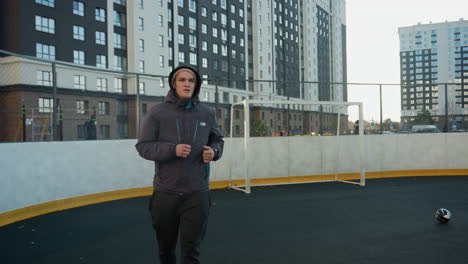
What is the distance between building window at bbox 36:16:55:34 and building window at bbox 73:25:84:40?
229 centimetres

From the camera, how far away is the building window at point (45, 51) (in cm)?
3638

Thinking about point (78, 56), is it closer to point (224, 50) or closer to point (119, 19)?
point (119, 19)

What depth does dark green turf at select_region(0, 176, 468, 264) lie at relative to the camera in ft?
14.2

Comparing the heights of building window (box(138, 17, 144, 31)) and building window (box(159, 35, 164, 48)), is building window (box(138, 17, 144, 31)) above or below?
above

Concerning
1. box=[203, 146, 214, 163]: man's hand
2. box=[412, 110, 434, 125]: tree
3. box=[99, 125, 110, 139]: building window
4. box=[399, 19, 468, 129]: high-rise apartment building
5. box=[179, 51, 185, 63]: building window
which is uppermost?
box=[399, 19, 468, 129]: high-rise apartment building

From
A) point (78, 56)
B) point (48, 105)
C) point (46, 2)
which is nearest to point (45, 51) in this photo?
point (78, 56)

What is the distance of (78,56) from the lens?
40.0 m

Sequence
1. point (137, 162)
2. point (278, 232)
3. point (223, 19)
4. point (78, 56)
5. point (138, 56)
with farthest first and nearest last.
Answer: point (223, 19), point (138, 56), point (78, 56), point (137, 162), point (278, 232)

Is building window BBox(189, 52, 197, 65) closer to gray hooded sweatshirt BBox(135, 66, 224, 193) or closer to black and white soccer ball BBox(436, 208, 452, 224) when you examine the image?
black and white soccer ball BBox(436, 208, 452, 224)

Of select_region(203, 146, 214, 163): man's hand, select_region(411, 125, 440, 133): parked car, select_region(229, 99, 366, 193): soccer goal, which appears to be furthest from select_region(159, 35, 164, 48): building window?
select_region(203, 146, 214, 163): man's hand

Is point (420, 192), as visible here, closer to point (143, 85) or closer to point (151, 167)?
point (151, 167)

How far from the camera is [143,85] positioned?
9461 millimetres

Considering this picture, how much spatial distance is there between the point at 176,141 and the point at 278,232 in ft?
10.2

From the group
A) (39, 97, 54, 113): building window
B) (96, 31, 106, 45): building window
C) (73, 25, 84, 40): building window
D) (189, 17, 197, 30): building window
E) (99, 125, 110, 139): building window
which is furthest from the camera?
(189, 17, 197, 30): building window
